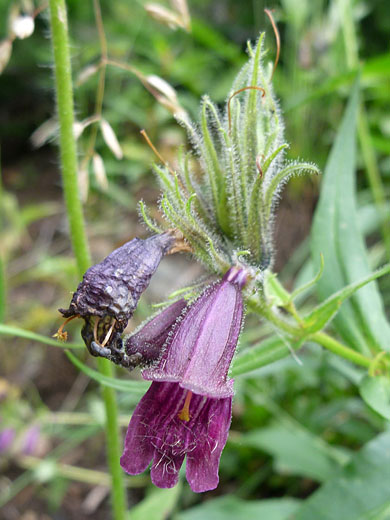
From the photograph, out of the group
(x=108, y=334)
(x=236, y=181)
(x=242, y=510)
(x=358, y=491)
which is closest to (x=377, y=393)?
(x=358, y=491)

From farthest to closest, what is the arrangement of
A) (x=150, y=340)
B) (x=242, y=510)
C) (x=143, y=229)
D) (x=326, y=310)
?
1. (x=143, y=229)
2. (x=242, y=510)
3. (x=326, y=310)
4. (x=150, y=340)

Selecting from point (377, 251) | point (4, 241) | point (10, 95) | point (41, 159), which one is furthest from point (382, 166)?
point (10, 95)

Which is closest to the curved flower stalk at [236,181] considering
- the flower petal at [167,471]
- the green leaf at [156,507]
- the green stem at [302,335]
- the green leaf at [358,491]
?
the green stem at [302,335]

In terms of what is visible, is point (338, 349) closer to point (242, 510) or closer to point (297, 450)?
point (297, 450)

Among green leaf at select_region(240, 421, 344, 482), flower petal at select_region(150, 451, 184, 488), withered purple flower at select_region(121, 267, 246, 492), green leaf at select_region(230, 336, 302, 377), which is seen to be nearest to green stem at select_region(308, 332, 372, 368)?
green leaf at select_region(230, 336, 302, 377)

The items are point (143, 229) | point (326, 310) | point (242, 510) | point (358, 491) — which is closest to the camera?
point (326, 310)

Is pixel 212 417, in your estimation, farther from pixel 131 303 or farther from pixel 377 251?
pixel 377 251
